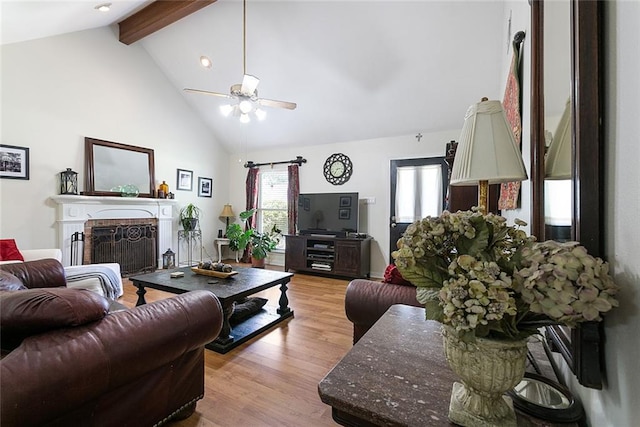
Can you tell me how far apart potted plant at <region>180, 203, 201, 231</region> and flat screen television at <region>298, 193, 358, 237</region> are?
6.76 ft

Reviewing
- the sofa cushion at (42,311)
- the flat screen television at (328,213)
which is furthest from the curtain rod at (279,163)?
the sofa cushion at (42,311)

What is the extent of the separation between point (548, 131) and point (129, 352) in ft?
5.54

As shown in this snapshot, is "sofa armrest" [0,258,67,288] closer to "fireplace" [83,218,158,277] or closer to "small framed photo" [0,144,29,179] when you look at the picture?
"small framed photo" [0,144,29,179]

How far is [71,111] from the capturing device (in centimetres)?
402

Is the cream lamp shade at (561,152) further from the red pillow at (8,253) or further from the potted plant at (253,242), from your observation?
the potted plant at (253,242)

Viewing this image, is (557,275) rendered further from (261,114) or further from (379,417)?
(261,114)

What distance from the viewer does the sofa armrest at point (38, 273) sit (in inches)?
83.0

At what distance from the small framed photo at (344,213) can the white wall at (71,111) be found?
3.05 metres

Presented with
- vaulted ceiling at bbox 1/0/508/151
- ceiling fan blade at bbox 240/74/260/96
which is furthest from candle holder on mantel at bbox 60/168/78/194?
ceiling fan blade at bbox 240/74/260/96

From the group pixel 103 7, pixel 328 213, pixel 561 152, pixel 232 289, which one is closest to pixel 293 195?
pixel 328 213

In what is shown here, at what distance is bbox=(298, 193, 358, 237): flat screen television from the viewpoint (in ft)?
16.0

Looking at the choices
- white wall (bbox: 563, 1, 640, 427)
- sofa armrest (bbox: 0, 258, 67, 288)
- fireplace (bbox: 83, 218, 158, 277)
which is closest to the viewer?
white wall (bbox: 563, 1, 640, 427)

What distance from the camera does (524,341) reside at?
56cm

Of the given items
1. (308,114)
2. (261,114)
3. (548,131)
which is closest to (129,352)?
(548,131)
